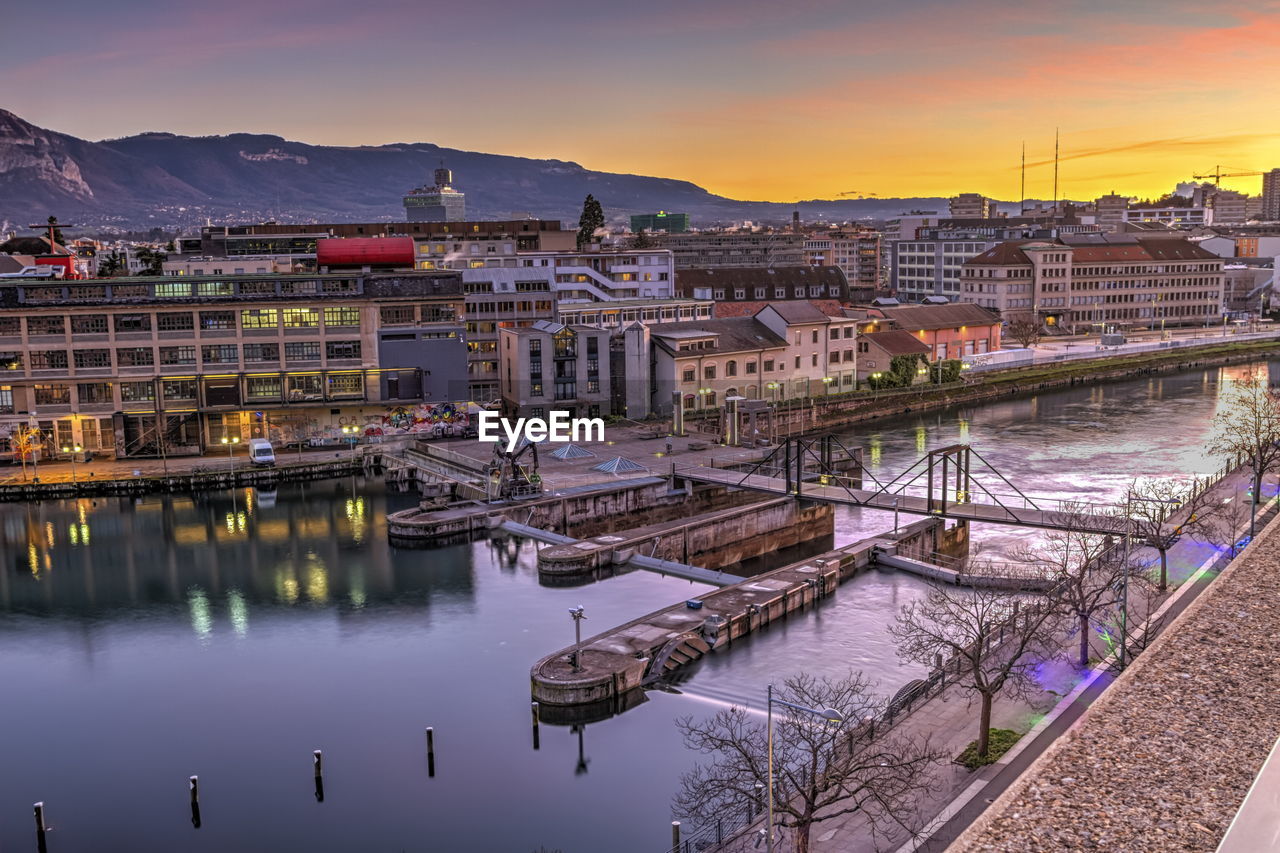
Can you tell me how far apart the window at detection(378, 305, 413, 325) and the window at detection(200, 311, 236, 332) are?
306 inches

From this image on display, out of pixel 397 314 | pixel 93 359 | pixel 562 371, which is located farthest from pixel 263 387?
pixel 562 371

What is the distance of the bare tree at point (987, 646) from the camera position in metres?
20.9

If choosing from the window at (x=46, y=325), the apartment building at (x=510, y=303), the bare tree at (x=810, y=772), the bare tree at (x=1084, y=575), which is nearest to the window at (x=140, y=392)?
the window at (x=46, y=325)

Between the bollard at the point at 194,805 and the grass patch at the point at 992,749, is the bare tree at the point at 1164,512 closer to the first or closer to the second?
the grass patch at the point at 992,749

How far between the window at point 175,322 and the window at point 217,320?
58 cm

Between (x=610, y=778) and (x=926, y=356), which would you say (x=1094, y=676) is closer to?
(x=610, y=778)

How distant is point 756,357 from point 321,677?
41802mm

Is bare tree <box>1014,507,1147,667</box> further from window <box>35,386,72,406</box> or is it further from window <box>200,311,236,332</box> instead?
window <box>35,386,72,406</box>

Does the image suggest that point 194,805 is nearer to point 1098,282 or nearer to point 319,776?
point 319,776

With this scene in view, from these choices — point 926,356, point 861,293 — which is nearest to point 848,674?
point 926,356

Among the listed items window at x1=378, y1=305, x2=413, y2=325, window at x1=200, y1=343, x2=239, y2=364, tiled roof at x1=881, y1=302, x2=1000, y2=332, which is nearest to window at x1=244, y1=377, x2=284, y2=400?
window at x1=200, y1=343, x2=239, y2=364

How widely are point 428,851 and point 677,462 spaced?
30052 mm

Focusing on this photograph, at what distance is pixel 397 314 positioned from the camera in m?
60.5

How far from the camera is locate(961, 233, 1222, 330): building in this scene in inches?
4360
